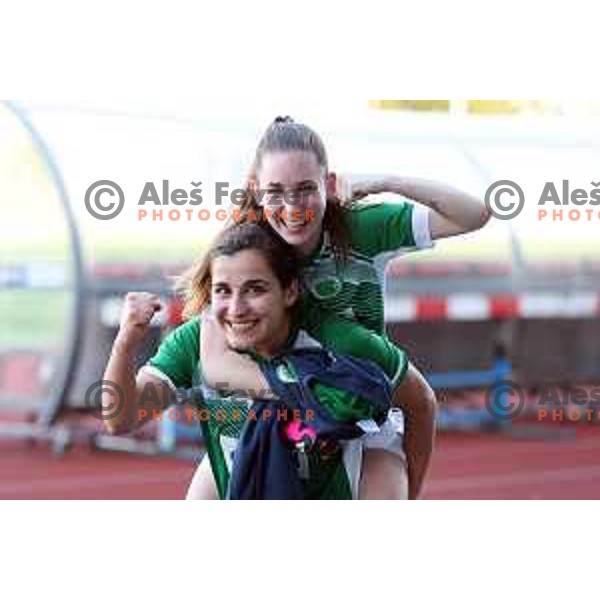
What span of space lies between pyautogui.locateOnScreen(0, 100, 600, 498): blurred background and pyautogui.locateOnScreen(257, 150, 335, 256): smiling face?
0.09 metres

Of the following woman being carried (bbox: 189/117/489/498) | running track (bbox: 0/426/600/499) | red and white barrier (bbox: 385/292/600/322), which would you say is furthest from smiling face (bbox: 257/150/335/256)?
running track (bbox: 0/426/600/499)

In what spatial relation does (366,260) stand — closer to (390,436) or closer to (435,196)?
(435,196)

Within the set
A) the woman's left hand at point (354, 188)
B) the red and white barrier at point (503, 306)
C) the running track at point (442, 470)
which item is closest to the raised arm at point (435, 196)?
the woman's left hand at point (354, 188)

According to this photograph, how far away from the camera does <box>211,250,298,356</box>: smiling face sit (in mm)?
2957

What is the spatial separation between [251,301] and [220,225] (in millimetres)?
194

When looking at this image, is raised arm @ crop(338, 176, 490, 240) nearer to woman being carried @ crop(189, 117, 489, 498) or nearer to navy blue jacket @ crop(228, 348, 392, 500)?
woman being carried @ crop(189, 117, 489, 498)

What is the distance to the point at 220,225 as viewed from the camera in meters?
3.04

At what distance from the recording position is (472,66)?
3334mm

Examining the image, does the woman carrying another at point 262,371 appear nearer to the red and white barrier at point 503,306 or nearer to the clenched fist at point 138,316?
the clenched fist at point 138,316

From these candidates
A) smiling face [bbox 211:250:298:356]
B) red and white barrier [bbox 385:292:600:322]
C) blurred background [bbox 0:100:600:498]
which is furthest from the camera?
red and white barrier [bbox 385:292:600:322]

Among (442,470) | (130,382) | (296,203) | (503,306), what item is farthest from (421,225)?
(130,382)
